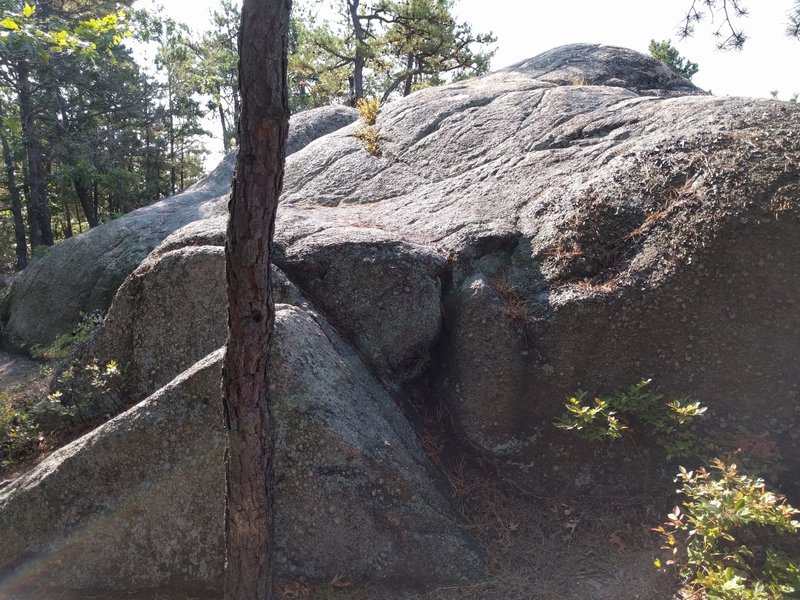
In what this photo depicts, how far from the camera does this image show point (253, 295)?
3020mm

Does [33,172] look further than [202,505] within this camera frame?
Yes

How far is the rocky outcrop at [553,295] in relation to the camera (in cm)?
453

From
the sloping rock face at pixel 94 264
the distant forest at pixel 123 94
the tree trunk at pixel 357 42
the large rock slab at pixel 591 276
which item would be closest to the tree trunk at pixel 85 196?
the distant forest at pixel 123 94

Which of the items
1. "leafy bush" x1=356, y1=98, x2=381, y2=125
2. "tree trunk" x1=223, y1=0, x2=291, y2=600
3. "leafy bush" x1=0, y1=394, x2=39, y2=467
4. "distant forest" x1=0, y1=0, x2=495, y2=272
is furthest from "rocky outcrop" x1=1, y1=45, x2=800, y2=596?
"distant forest" x1=0, y1=0, x2=495, y2=272

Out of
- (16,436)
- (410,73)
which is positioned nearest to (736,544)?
(16,436)

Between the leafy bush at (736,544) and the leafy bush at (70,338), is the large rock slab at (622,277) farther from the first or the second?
the leafy bush at (70,338)

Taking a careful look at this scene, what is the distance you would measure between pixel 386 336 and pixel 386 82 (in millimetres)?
26380

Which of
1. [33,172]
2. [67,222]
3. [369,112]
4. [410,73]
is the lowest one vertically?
Result: [369,112]

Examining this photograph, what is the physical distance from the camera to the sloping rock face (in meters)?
9.99

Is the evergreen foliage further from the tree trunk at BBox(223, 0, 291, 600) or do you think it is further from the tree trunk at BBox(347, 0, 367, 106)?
the tree trunk at BBox(223, 0, 291, 600)

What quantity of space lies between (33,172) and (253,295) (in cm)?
2176

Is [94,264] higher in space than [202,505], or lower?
higher

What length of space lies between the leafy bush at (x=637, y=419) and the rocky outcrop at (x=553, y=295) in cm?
18

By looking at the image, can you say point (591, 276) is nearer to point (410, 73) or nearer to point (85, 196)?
point (410, 73)
